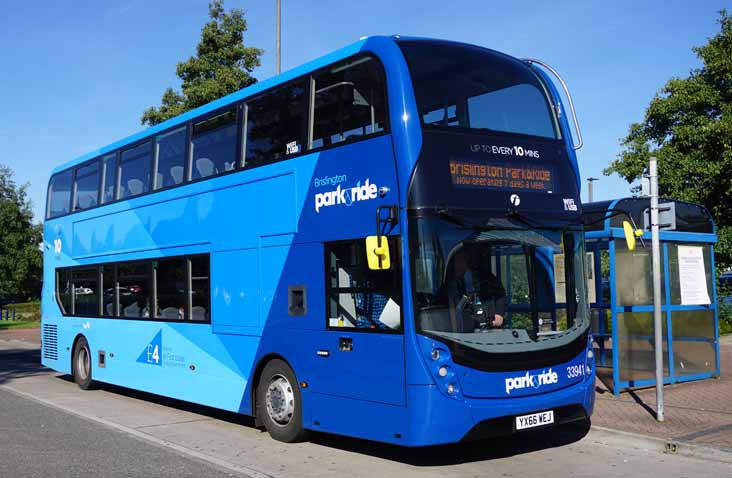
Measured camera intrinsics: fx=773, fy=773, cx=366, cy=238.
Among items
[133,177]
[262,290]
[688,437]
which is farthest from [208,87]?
[688,437]

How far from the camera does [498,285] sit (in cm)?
775

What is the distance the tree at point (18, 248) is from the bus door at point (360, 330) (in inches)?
1954

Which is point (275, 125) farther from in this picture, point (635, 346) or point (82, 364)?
point (82, 364)

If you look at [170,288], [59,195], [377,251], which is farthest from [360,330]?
[59,195]

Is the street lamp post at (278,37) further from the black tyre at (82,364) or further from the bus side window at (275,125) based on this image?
the bus side window at (275,125)

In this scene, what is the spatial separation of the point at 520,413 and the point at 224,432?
14.1 ft

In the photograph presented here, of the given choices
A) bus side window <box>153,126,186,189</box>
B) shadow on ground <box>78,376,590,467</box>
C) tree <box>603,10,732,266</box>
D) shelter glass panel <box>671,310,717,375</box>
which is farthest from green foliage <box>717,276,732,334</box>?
bus side window <box>153,126,186,189</box>

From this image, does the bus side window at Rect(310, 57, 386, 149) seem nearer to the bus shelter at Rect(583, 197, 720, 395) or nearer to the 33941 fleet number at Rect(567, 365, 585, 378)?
the 33941 fleet number at Rect(567, 365, 585, 378)

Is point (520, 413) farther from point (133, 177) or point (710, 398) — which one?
point (133, 177)

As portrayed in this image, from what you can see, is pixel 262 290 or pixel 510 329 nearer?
pixel 510 329

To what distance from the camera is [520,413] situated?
7.60 meters

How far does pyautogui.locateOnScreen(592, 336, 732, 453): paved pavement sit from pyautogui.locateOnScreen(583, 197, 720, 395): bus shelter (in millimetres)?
324

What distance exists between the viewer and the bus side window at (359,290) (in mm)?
7566

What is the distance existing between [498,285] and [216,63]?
1928cm
